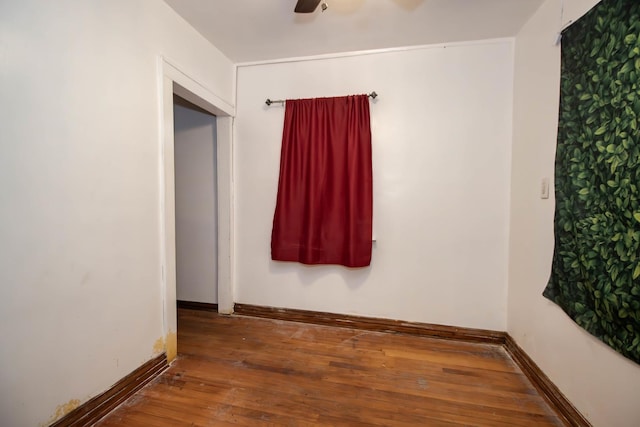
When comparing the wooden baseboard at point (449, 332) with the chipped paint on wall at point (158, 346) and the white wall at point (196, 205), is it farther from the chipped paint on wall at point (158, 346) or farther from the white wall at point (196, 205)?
the chipped paint on wall at point (158, 346)

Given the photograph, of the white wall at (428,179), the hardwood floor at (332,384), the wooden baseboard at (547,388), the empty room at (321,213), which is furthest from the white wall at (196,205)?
the wooden baseboard at (547,388)

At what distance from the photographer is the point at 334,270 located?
217 cm

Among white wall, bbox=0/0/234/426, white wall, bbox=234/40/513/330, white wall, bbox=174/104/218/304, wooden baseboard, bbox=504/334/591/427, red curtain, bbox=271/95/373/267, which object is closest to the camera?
white wall, bbox=0/0/234/426

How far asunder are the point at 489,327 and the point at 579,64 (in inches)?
72.2

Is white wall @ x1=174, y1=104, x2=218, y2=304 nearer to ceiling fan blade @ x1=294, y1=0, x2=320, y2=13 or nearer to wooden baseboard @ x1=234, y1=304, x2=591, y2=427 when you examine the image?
wooden baseboard @ x1=234, y1=304, x2=591, y2=427

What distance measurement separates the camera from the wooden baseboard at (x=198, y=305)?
2.45 m

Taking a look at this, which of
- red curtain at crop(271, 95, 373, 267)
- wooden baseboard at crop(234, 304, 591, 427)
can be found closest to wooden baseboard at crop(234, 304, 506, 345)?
wooden baseboard at crop(234, 304, 591, 427)

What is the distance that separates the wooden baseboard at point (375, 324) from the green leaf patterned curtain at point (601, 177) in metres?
0.83

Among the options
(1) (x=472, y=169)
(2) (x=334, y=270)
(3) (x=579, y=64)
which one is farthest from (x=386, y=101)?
(2) (x=334, y=270)

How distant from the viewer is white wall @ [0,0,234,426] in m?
0.91

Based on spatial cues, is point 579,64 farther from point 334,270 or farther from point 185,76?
point 185,76

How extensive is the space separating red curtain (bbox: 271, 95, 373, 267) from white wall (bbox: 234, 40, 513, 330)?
13 centimetres

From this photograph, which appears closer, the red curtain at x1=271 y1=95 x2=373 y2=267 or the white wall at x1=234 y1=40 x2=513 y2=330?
the white wall at x1=234 y1=40 x2=513 y2=330

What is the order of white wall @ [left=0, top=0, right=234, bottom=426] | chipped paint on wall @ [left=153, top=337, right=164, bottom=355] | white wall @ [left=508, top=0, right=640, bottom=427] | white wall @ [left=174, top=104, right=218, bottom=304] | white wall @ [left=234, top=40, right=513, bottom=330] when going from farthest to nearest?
1. white wall @ [left=174, top=104, right=218, bottom=304]
2. white wall @ [left=234, top=40, right=513, bottom=330]
3. chipped paint on wall @ [left=153, top=337, right=164, bottom=355]
4. white wall @ [left=508, top=0, right=640, bottom=427]
5. white wall @ [left=0, top=0, right=234, bottom=426]
